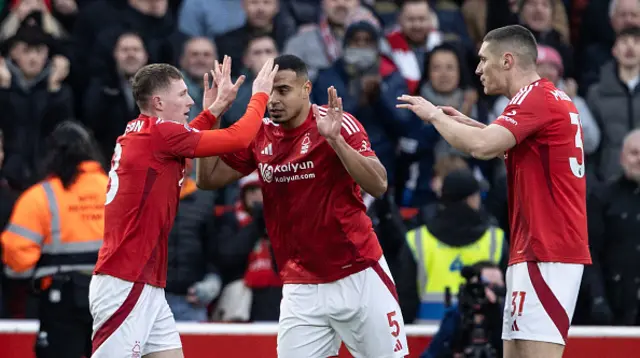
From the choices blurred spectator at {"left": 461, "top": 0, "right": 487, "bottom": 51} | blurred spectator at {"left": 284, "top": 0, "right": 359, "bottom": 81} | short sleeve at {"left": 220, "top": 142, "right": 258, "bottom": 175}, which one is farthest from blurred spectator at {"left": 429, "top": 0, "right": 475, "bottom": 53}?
short sleeve at {"left": 220, "top": 142, "right": 258, "bottom": 175}

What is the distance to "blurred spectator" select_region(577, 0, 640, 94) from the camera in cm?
1330

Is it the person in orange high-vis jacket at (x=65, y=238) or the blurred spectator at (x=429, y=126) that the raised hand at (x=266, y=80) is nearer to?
the person in orange high-vis jacket at (x=65, y=238)

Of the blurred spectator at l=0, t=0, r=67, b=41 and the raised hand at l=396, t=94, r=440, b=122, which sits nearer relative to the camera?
the raised hand at l=396, t=94, r=440, b=122

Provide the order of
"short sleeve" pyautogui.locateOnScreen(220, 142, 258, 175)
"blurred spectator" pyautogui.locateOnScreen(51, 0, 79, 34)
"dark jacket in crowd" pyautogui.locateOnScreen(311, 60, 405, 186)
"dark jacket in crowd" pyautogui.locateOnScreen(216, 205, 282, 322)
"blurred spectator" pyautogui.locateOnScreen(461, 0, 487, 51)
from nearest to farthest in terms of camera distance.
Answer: "short sleeve" pyautogui.locateOnScreen(220, 142, 258, 175), "dark jacket in crowd" pyautogui.locateOnScreen(216, 205, 282, 322), "dark jacket in crowd" pyautogui.locateOnScreen(311, 60, 405, 186), "blurred spectator" pyautogui.locateOnScreen(51, 0, 79, 34), "blurred spectator" pyautogui.locateOnScreen(461, 0, 487, 51)

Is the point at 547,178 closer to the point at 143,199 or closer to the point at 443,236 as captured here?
the point at 143,199

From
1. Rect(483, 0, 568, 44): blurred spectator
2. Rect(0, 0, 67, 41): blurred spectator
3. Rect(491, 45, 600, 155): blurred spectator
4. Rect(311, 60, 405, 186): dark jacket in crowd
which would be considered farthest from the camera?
Rect(483, 0, 568, 44): blurred spectator

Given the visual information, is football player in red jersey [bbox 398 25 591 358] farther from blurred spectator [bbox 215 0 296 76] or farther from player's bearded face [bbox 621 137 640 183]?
blurred spectator [bbox 215 0 296 76]

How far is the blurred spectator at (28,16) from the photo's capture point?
12.6 meters

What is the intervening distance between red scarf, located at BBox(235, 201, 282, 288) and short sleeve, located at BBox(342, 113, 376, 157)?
2.87m

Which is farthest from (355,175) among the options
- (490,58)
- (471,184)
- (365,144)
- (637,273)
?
(637,273)

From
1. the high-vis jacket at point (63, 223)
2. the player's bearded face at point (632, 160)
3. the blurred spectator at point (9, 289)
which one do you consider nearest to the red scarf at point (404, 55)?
the player's bearded face at point (632, 160)

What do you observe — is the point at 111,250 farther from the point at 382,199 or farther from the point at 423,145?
the point at 423,145

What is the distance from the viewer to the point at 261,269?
1070cm

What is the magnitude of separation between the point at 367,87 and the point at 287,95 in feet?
12.3
